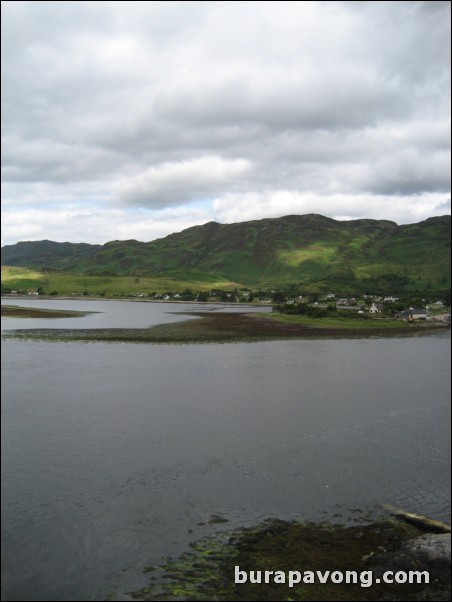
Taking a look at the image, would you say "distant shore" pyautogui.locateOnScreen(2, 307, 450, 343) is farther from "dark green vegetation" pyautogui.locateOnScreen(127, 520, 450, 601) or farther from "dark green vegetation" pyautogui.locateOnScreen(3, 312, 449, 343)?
"dark green vegetation" pyautogui.locateOnScreen(127, 520, 450, 601)

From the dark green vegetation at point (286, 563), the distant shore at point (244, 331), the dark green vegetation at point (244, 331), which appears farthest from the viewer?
the distant shore at point (244, 331)

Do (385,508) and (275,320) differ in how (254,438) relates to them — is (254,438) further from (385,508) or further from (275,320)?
(275,320)

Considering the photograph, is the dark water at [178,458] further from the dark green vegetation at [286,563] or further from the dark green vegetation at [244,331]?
the dark green vegetation at [244,331]

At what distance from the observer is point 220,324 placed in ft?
384

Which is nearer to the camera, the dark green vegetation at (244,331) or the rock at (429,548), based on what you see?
the rock at (429,548)

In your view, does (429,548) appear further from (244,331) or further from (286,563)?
(244,331)

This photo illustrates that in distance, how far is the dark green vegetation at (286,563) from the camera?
58.3ft

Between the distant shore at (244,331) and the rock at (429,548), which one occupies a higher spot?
the distant shore at (244,331)

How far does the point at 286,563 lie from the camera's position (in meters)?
19.6

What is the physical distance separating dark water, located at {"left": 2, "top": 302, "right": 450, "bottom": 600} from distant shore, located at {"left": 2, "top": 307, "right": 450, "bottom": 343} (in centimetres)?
3117

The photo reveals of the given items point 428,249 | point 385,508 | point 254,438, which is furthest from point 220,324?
point 428,249

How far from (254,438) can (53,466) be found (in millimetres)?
14074

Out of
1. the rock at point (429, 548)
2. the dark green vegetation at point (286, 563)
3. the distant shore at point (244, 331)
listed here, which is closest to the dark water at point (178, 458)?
the dark green vegetation at point (286, 563)

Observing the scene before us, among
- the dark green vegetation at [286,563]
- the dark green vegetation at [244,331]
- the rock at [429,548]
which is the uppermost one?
the dark green vegetation at [244,331]
